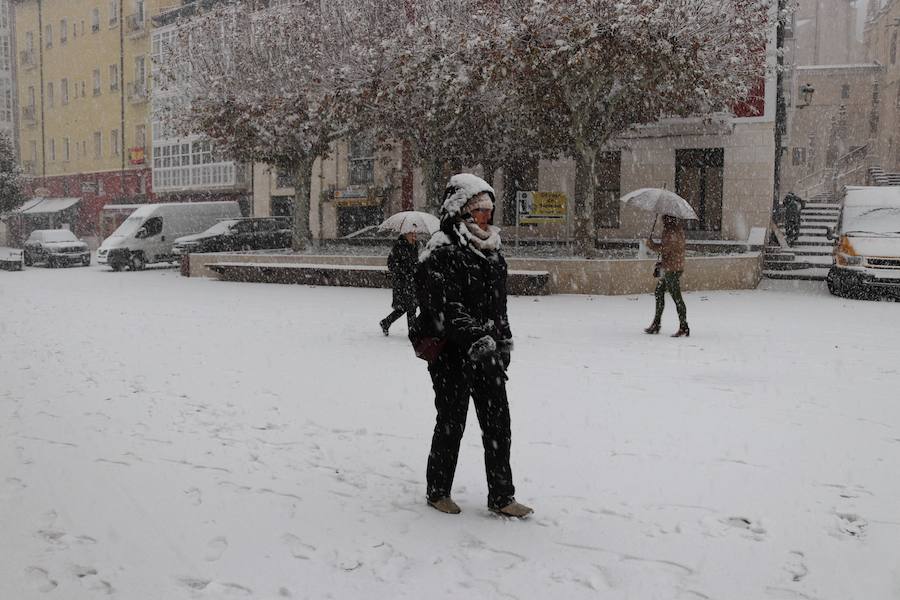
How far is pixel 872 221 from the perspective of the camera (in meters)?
16.5

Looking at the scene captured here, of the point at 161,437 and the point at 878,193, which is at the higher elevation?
the point at 878,193

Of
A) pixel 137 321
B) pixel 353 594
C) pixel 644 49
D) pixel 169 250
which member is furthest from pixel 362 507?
pixel 169 250

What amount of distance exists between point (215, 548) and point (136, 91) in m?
42.5

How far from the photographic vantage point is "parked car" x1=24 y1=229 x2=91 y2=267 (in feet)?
97.8

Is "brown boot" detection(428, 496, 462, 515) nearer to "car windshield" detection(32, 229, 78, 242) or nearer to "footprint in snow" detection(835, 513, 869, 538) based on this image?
"footprint in snow" detection(835, 513, 869, 538)

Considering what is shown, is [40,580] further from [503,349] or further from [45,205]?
[45,205]

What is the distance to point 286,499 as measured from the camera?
469cm

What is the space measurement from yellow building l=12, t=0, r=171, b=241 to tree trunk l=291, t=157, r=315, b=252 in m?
19.7

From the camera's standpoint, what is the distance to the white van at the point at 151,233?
1077 inches

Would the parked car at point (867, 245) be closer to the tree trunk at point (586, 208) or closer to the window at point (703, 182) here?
the tree trunk at point (586, 208)

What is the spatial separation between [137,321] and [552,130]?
10.2 meters

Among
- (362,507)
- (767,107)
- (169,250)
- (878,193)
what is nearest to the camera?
(362,507)

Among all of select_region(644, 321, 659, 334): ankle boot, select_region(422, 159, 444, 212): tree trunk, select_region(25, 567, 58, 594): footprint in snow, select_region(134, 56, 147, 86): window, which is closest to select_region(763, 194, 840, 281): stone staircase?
select_region(422, 159, 444, 212): tree trunk

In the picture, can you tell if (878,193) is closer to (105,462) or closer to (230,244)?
(105,462)
